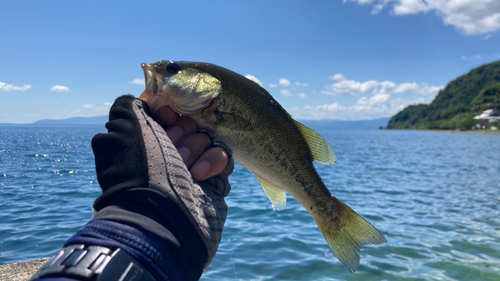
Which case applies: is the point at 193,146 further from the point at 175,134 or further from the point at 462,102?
the point at 462,102

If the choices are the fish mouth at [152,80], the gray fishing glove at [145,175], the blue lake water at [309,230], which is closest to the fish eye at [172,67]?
the fish mouth at [152,80]

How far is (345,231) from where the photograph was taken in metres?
2.95

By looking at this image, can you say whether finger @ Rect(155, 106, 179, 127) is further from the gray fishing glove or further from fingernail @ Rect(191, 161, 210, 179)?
fingernail @ Rect(191, 161, 210, 179)

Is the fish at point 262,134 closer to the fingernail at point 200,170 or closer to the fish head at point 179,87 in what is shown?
the fish head at point 179,87

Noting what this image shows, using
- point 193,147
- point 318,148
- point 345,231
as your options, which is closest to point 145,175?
point 193,147

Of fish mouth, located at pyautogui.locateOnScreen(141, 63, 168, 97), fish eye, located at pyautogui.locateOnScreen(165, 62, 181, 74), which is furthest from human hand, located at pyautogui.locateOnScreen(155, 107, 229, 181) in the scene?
fish eye, located at pyautogui.locateOnScreen(165, 62, 181, 74)

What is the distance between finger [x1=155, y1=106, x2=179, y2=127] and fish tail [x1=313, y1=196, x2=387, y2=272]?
1656mm

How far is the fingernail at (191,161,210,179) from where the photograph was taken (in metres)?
2.03

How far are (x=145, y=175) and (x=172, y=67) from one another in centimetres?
143

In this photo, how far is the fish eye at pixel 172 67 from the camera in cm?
269

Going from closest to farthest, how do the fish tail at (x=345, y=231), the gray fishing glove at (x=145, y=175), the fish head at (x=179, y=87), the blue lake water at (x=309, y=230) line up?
the gray fishing glove at (x=145, y=175) < the fish head at (x=179, y=87) < the fish tail at (x=345, y=231) < the blue lake water at (x=309, y=230)

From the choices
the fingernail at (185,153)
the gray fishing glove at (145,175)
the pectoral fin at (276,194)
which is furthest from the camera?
the pectoral fin at (276,194)

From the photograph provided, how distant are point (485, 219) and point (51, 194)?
1557 cm

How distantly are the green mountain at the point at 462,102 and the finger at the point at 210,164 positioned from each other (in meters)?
133
